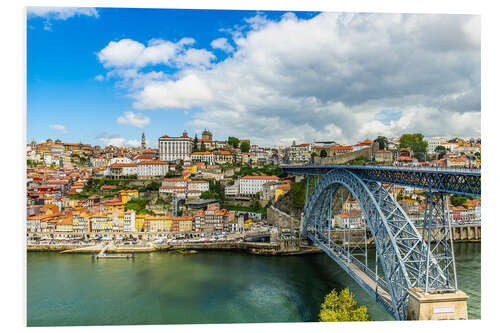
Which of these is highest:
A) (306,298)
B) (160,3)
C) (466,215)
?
(160,3)

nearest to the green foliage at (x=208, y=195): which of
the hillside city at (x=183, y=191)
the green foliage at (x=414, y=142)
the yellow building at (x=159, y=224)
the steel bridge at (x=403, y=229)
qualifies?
the hillside city at (x=183, y=191)

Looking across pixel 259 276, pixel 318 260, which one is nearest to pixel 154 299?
pixel 259 276

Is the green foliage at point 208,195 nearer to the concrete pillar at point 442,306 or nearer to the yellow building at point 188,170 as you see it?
the yellow building at point 188,170

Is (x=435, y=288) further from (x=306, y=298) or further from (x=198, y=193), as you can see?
(x=198, y=193)

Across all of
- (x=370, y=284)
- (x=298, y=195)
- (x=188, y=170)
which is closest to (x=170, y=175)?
(x=188, y=170)

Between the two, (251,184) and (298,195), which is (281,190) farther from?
(251,184)
